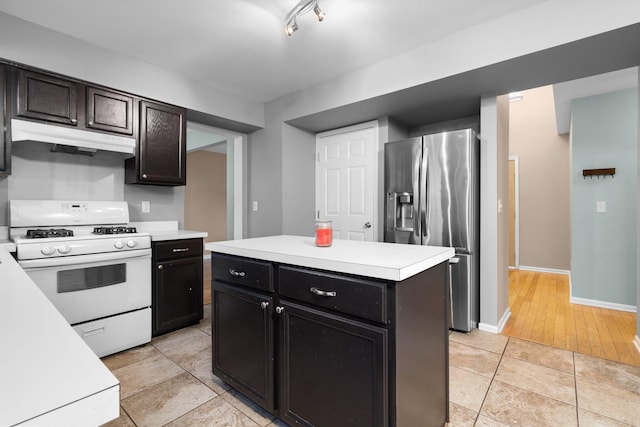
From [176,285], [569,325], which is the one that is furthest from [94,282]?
[569,325]

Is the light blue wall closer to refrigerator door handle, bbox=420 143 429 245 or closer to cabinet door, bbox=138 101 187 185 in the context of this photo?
refrigerator door handle, bbox=420 143 429 245

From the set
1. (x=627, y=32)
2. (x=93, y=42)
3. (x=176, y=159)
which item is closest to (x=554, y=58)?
(x=627, y=32)

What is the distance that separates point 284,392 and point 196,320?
185cm

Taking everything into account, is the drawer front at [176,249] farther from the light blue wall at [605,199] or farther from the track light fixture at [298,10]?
the light blue wall at [605,199]

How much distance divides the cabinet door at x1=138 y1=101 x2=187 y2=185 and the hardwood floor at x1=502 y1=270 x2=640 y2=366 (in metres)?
3.50

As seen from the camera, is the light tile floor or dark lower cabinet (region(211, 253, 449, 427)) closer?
dark lower cabinet (region(211, 253, 449, 427))

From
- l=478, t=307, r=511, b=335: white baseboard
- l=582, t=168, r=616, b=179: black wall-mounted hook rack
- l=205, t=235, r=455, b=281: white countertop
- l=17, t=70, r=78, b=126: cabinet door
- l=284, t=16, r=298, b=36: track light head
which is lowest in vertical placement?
l=478, t=307, r=511, b=335: white baseboard

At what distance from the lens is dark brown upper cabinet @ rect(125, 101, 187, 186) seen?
2.89 metres

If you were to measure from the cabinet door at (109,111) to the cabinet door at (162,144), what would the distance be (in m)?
0.12

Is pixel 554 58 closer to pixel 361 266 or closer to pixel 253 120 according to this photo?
pixel 361 266

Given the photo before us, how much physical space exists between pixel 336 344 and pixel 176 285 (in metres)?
2.08

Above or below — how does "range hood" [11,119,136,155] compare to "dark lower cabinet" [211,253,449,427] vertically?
above

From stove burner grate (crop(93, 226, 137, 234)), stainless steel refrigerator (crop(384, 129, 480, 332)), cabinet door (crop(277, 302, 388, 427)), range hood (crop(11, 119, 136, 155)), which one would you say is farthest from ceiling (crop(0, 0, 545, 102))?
cabinet door (crop(277, 302, 388, 427))

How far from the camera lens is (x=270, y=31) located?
2.46 m
